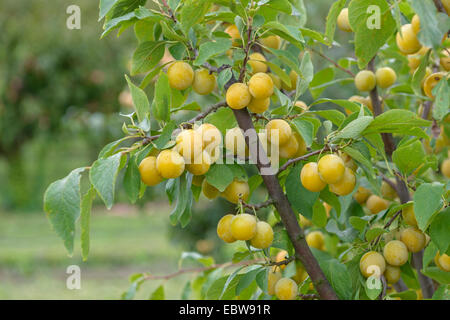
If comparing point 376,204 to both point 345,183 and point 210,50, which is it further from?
point 210,50

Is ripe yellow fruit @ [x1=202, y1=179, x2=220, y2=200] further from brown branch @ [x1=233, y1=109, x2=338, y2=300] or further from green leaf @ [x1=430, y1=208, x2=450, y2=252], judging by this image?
green leaf @ [x1=430, y1=208, x2=450, y2=252]

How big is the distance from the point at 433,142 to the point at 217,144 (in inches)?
16.8

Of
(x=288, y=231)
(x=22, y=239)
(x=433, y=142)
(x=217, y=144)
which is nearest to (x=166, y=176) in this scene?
(x=217, y=144)

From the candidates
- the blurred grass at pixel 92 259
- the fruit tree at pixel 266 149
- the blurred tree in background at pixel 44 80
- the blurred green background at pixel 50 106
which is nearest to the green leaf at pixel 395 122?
the fruit tree at pixel 266 149

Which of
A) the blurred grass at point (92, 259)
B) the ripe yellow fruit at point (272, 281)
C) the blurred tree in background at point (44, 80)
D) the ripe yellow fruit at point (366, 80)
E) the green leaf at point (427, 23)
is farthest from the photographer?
the blurred tree in background at point (44, 80)

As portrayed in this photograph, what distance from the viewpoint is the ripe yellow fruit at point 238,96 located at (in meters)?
0.56

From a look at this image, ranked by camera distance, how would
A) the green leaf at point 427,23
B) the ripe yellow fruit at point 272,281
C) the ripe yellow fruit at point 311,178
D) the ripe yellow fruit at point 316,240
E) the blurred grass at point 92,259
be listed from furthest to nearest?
the blurred grass at point 92,259, the ripe yellow fruit at point 316,240, the ripe yellow fruit at point 272,281, the ripe yellow fruit at point 311,178, the green leaf at point 427,23

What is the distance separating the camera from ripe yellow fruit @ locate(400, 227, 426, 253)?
600 mm

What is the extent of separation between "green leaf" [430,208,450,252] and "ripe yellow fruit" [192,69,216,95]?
10.8 inches

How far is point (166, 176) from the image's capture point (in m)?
0.51

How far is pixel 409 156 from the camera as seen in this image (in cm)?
59

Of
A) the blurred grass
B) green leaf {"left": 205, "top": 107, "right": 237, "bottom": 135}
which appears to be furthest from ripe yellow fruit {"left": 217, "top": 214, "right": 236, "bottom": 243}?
the blurred grass

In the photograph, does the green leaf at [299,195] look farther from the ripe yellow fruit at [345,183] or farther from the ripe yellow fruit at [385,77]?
the ripe yellow fruit at [385,77]

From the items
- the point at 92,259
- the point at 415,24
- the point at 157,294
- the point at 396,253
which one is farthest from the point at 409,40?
the point at 92,259
